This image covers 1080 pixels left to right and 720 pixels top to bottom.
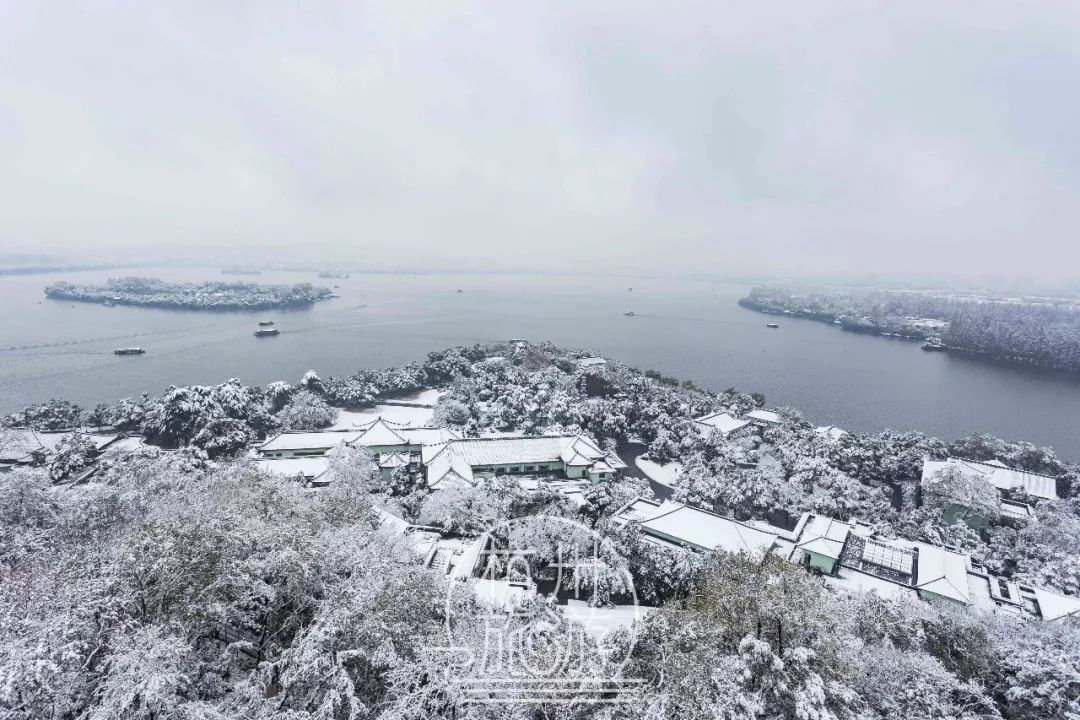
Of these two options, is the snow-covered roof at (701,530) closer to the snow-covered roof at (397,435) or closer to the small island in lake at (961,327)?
the snow-covered roof at (397,435)

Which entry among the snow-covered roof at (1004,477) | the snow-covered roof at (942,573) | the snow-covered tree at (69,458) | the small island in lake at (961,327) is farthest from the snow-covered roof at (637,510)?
the small island in lake at (961,327)

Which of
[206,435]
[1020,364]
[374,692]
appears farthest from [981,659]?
[1020,364]

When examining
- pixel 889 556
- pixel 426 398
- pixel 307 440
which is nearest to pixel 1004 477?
pixel 889 556

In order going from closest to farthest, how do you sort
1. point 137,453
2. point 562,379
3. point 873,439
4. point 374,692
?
point 374,692 < point 137,453 < point 873,439 < point 562,379

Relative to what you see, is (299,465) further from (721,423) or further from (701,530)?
(721,423)

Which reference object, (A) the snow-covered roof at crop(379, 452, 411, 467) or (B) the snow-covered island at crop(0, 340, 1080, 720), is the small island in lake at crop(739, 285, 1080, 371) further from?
(A) the snow-covered roof at crop(379, 452, 411, 467)

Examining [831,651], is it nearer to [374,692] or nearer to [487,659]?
[487,659]

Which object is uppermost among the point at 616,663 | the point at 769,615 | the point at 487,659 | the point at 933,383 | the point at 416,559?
the point at 769,615

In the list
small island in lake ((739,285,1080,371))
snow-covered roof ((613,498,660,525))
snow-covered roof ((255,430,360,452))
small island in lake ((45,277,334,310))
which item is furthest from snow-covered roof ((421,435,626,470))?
small island in lake ((45,277,334,310))
